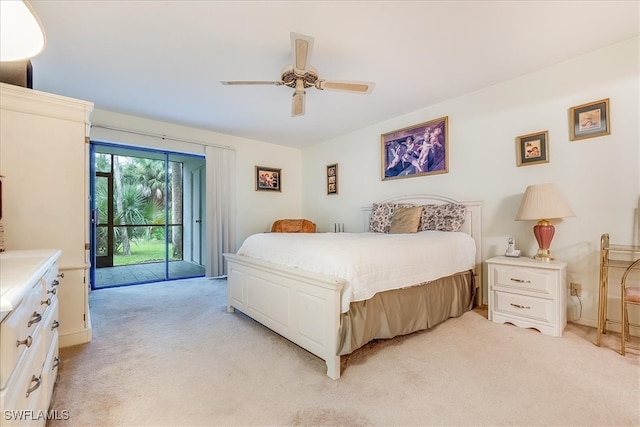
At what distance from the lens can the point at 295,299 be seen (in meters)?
2.09

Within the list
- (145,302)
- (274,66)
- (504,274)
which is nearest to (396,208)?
(504,274)

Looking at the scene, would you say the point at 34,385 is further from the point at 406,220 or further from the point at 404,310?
the point at 406,220

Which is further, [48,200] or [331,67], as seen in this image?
[331,67]

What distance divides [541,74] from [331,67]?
83.0 inches

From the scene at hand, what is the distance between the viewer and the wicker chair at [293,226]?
16.4 ft

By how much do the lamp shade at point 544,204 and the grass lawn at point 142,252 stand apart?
215 inches

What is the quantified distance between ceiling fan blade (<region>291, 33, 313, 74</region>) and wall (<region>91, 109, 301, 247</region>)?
3.04m

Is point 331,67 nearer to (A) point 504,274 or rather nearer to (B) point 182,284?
(A) point 504,274

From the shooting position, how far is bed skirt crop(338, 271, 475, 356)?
1832mm

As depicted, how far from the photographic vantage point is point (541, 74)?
2.81 meters

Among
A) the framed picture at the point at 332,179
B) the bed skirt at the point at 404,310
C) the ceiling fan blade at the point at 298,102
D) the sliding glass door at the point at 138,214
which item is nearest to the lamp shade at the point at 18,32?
the bed skirt at the point at 404,310

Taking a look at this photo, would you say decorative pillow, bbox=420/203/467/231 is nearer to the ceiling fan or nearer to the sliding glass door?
the ceiling fan

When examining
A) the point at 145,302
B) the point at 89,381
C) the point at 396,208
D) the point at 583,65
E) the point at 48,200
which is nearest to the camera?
the point at 89,381

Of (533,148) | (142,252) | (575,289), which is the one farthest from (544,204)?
(142,252)
